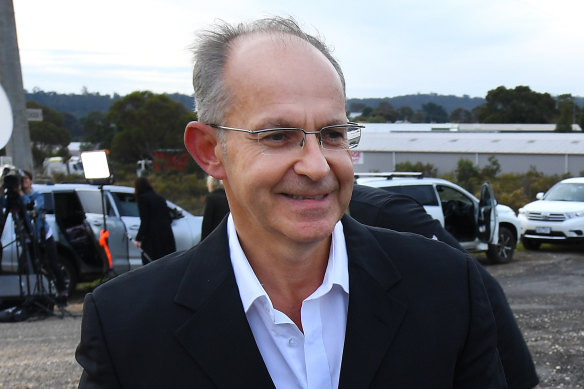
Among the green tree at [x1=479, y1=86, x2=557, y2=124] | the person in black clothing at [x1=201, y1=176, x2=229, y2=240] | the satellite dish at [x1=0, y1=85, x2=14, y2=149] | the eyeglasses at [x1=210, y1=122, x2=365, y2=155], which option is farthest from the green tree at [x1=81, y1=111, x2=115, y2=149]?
the green tree at [x1=479, y1=86, x2=557, y2=124]

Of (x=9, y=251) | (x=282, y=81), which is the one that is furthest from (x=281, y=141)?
(x=9, y=251)

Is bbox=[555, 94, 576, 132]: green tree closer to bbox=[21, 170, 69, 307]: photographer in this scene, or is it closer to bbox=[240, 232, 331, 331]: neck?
bbox=[21, 170, 69, 307]: photographer

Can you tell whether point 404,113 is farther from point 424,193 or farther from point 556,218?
point 424,193

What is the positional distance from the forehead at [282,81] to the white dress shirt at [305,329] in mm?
357

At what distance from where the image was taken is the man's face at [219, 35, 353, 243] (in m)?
1.57

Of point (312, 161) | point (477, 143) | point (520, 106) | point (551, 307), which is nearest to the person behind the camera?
point (312, 161)

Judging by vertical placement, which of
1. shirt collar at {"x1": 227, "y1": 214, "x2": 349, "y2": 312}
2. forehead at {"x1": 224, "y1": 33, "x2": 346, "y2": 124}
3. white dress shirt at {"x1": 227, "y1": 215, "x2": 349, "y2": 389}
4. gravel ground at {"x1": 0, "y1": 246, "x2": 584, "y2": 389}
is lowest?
gravel ground at {"x1": 0, "y1": 246, "x2": 584, "y2": 389}

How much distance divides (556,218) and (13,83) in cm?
1119

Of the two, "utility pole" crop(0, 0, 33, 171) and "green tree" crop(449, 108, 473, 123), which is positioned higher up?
"utility pole" crop(0, 0, 33, 171)

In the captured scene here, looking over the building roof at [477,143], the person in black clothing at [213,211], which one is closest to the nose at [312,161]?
the person in black clothing at [213,211]

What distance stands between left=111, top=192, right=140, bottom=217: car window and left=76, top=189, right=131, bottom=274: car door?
0.32m

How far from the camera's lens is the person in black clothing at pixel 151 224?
32.8 ft

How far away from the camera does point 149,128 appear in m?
39.0

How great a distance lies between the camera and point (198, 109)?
70.1 inches
